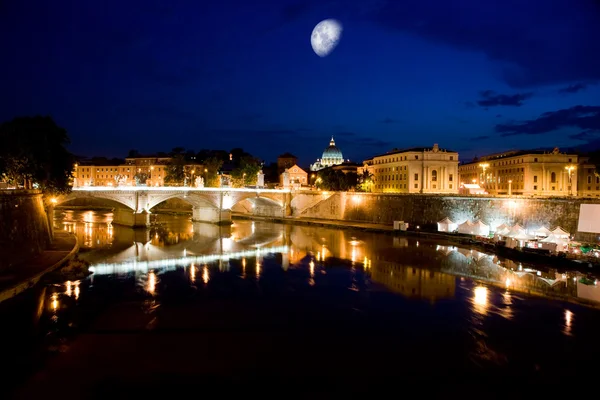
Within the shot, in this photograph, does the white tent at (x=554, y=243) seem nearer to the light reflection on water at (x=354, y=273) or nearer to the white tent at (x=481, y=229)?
the light reflection on water at (x=354, y=273)

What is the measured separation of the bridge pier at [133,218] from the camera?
4650 centimetres

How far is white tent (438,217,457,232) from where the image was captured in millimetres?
41581

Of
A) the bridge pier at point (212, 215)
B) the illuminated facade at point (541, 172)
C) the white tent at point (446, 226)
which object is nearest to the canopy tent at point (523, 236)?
the white tent at point (446, 226)

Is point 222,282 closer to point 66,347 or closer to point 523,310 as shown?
point 66,347

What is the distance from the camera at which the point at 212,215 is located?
5450cm

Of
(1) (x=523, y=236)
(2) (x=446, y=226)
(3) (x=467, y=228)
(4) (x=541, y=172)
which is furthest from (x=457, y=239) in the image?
(4) (x=541, y=172)

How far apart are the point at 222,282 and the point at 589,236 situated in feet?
89.6

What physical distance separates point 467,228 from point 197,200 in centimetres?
3135

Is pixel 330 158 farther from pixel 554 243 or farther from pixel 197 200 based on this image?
pixel 554 243

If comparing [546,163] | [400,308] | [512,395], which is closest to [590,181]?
[546,163]

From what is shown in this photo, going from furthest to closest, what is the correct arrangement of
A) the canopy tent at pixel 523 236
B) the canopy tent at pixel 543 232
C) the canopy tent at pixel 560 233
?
the canopy tent at pixel 543 232 < the canopy tent at pixel 523 236 < the canopy tent at pixel 560 233

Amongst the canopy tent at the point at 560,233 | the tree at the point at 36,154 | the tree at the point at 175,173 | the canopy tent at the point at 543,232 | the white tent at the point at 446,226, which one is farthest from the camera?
the tree at the point at 175,173

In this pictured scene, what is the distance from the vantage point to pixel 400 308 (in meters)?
18.9

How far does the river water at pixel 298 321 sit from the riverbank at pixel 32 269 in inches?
24.5
